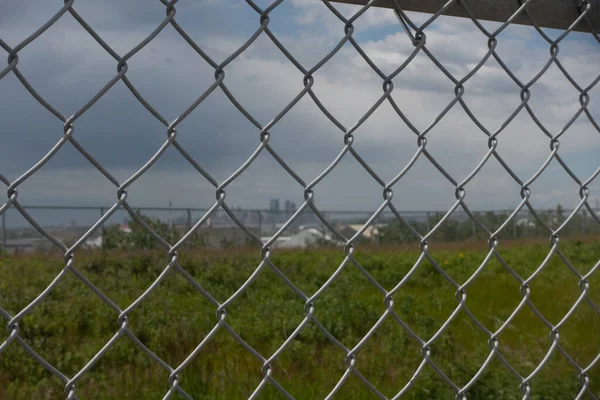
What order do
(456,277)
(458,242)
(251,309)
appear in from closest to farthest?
(251,309) → (456,277) → (458,242)

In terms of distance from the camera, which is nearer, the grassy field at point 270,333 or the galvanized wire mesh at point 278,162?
the galvanized wire mesh at point 278,162

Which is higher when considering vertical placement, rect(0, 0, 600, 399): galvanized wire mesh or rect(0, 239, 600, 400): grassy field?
rect(0, 0, 600, 399): galvanized wire mesh

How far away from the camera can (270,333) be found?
171 inches

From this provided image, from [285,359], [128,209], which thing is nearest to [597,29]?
[128,209]

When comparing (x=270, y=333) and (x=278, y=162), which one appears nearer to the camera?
(x=278, y=162)

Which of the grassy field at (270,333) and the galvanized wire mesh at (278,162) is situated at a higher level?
the galvanized wire mesh at (278,162)

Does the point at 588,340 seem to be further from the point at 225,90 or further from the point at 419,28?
the point at 225,90

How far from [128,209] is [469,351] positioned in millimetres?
3303

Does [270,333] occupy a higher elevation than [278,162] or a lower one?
lower

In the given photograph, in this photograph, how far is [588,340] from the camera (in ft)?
12.7

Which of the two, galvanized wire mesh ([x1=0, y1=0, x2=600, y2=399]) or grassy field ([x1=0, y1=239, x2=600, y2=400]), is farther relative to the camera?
grassy field ([x1=0, y1=239, x2=600, y2=400])

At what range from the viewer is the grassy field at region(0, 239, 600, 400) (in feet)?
9.26

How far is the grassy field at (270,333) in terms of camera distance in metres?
2.82

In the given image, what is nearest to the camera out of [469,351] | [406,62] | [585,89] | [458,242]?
[406,62]
